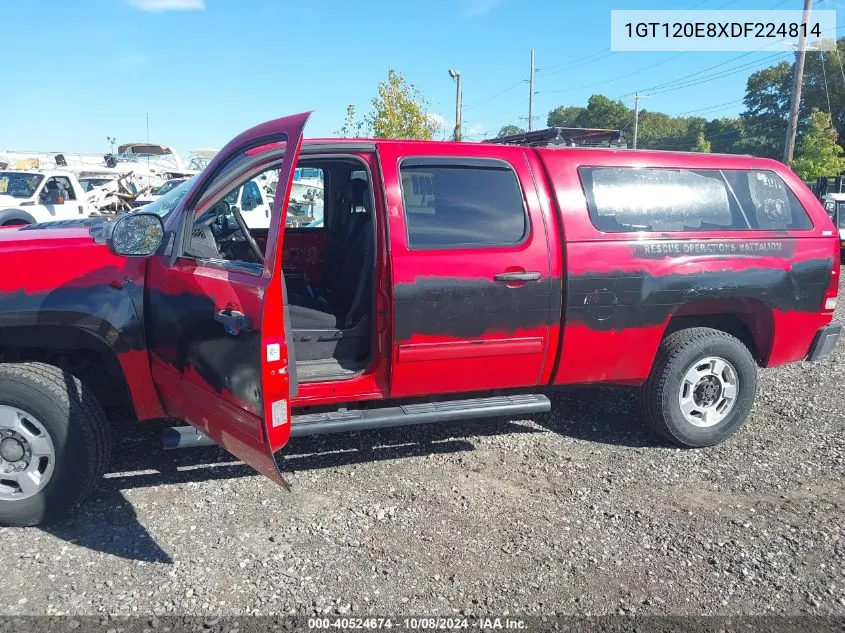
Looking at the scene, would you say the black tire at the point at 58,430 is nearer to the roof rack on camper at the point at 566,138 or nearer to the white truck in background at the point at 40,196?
the roof rack on camper at the point at 566,138

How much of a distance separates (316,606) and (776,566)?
7.15 ft

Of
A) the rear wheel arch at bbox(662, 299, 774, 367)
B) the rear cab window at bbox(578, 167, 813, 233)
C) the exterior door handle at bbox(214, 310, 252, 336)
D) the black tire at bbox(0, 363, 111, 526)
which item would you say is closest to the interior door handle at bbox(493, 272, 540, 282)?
the rear cab window at bbox(578, 167, 813, 233)

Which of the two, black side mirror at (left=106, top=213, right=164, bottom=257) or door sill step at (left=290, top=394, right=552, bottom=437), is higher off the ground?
black side mirror at (left=106, top=213, right=164, bottom=257)

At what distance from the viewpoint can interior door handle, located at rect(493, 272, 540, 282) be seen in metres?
3.74

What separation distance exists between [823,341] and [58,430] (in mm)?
4829

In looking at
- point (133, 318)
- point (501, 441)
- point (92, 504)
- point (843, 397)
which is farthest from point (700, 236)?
point (92, 504)

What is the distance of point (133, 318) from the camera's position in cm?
328

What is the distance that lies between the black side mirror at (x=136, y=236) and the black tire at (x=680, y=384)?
317cm

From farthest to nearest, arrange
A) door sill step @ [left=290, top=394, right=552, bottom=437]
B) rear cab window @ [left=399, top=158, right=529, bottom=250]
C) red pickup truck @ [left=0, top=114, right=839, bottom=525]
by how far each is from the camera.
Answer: rear cab window @ [left=399, top=158, right=529, bottom=250]
door sill step @ [left=290, top=394, right=552, bottom=437]
red pickup truck @ [left=0, top=114, right=839, bottom=525]

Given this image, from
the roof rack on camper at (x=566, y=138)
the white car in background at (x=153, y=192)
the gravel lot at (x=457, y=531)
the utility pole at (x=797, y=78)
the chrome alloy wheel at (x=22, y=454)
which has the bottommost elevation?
the gravel lot at (x=457, y=531)

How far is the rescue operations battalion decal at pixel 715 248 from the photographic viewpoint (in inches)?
159

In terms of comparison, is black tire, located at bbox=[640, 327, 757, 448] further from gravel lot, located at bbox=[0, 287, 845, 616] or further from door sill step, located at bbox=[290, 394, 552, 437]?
door sill step, located at bbox=[290, 394, 552, 437]

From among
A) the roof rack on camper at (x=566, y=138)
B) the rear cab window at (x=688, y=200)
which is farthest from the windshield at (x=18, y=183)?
→ the rear cab window at (x=688, y=200)

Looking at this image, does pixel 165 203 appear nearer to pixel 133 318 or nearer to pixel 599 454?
pixel 133 318
